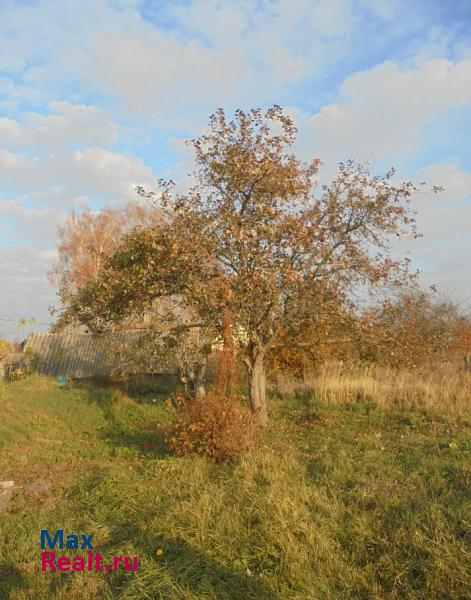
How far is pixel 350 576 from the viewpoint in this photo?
4027 millimetres

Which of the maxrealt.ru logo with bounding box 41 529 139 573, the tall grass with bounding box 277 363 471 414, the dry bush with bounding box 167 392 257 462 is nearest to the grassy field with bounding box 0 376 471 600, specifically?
the maxrealt.ru logo with bounding box 41 529 139 573

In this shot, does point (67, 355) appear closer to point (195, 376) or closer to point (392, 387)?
point (195, 376)

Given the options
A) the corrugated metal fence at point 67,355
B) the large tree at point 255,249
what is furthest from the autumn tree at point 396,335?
the corrugated metal fence at point 67,355

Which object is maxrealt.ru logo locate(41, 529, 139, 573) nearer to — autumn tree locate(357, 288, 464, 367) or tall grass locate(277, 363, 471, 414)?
autumn tree locate(357, 288, 464, 367)

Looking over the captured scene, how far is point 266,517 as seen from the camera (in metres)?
4.99

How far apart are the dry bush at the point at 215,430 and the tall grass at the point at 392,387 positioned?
4.86m

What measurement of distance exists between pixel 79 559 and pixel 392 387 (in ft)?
30.3

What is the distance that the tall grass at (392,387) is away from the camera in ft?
36.2

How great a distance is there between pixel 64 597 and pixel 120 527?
1.35 metres

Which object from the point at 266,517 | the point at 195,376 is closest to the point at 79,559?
the point at 266,517

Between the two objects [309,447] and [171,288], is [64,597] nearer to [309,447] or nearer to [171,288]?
[309,447]

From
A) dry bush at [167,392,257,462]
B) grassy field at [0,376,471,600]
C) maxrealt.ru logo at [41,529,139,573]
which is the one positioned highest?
dry bush at [167,392,257,462]

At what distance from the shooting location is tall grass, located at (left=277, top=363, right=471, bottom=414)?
1103 centimetres

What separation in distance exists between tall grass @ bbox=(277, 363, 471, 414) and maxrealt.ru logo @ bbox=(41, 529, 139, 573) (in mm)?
7694
